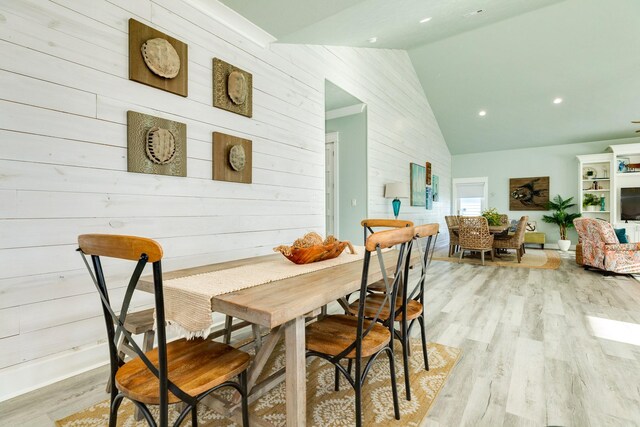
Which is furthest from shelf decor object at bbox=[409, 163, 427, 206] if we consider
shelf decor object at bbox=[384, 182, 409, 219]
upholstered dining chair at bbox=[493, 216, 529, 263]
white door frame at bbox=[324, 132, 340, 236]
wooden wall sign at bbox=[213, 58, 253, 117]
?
wooden wall sign at bbox=[213, 58, 253, 117]

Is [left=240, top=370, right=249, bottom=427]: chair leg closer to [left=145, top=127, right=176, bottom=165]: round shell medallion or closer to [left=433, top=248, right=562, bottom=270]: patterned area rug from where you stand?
[left=145, top=127, right=176, bottom=165]: round shell medallion

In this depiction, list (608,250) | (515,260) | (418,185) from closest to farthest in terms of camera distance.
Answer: (608,250)
(515,260)
(418,185)

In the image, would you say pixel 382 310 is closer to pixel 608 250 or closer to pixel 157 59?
pixel 157 59

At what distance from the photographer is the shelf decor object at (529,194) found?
8.49 m

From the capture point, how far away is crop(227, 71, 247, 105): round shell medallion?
259 cm

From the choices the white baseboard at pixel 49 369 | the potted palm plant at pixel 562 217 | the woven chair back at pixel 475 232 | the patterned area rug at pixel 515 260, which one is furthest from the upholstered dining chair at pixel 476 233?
the white baseboard at pixel 49 369

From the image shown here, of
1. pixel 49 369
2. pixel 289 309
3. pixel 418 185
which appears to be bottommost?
pixel 49 369

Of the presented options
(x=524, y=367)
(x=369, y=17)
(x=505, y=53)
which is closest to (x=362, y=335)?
(x=524, y=367)

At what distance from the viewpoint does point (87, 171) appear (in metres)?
1.83

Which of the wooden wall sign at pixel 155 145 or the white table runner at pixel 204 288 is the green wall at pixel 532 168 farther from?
the wooden wall sign at pixel 155 145

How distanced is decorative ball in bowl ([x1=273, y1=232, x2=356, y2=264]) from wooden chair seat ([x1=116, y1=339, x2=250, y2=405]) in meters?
0.57

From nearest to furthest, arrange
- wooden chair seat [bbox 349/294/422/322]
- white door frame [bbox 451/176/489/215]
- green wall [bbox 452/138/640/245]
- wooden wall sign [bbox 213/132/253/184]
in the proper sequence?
wooden chair seat [bbox 349/294/422/322], wooden wall sign [bbox 213/132/253/184], green wall [bbox 452/138/640/245], white door frame [bbox 451/176/489/215]

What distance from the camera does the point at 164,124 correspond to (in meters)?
2.15

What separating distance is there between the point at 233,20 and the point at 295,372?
268 cm
